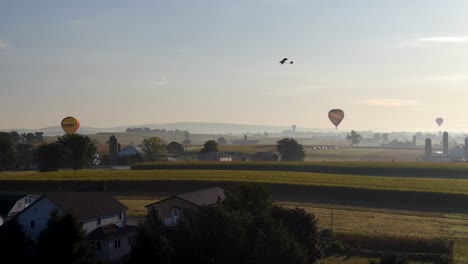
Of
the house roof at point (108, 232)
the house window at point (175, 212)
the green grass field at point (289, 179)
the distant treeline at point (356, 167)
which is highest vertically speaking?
the distant treeline at point (356, 167)

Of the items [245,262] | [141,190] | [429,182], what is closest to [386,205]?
[429,182]

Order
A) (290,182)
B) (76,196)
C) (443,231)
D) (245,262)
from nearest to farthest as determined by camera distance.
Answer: (245,262) → (76,196) → (443,231) → (290,182)

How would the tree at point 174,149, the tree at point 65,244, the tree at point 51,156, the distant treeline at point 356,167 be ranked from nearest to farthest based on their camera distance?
the tree at point 65,244, the distant treeline at point 356,167, the tree at point 51,156, the tree at point 174,149

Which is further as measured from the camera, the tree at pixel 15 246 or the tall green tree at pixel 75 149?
the tall green tree at pixel 75 149

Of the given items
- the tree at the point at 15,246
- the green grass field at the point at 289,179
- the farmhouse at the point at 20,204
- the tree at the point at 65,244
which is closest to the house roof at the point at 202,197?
the farmhouse at the point at 20,204

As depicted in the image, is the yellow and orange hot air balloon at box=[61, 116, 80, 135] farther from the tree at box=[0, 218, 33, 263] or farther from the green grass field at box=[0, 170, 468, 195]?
the tree at box=[0, 218, 33, 263]

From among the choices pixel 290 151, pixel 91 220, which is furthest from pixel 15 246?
pixel 290 151

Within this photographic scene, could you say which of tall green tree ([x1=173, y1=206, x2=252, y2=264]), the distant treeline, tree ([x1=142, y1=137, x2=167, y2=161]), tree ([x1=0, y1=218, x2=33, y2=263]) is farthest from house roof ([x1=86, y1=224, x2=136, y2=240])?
tree ([x1=142, y1=137, x2=167, y2=161])

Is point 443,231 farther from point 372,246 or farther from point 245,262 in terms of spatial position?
point 245,262

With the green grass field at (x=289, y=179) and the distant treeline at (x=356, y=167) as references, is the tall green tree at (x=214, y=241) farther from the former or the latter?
the distant treeline at (x=356, y=167)
